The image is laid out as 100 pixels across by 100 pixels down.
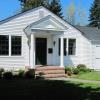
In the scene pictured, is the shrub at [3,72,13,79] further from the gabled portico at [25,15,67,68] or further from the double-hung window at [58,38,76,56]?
the double-hung window at [58,38,76,56]

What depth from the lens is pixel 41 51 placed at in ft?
96.1

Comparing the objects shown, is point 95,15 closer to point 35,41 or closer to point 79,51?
point 79,51

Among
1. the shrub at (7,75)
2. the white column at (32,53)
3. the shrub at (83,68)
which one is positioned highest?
the white column at (32,53)

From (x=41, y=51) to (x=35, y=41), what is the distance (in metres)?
1.08

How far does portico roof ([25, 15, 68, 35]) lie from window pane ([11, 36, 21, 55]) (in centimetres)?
115

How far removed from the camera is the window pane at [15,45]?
27.9 m

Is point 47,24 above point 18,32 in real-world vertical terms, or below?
above

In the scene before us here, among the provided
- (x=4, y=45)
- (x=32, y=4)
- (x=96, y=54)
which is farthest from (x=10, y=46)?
(x=32, y=4)

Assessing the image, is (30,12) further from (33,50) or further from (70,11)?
(70,11)

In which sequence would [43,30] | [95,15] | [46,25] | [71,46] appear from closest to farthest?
1. [43,30]
2. [46,25]
3. [71,46]
4. [95,15]

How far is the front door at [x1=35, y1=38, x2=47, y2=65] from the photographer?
29094 millimetres

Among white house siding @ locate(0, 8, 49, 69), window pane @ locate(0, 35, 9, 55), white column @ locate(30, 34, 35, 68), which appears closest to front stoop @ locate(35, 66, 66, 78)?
white column @ locate(30, 34, 35, 68)

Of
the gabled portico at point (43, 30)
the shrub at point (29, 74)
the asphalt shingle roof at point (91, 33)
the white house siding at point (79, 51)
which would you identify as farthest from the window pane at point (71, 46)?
the shrub at point (29, 74)

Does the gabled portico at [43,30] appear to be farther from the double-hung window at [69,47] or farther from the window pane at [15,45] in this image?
the double-hung window at [69,47]
